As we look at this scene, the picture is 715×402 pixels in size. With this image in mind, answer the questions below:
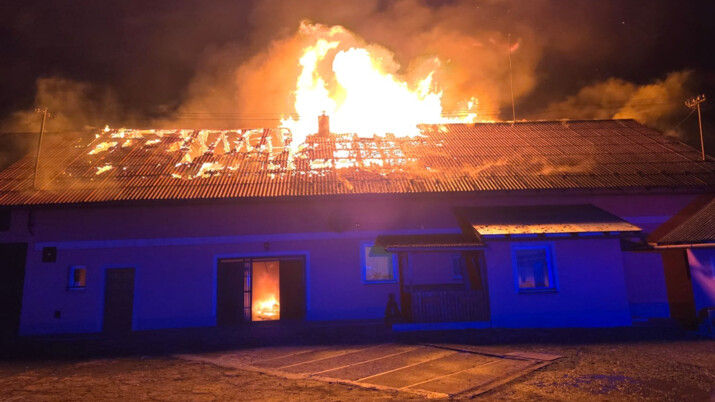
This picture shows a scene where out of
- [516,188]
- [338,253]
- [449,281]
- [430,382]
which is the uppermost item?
[516,188]

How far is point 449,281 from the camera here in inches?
520

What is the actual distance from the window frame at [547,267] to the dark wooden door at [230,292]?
8.59 metres

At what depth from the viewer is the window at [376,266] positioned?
13.2 m

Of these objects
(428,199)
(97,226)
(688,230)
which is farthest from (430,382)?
(97,226)

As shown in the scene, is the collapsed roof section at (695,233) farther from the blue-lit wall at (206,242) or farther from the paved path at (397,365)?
the paved path at (397,365)

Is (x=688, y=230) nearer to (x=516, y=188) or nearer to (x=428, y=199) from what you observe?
(x=516, y=188)

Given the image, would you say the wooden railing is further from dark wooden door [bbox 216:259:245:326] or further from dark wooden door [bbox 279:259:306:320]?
dark wooden door [bbox 216:259:245:326]

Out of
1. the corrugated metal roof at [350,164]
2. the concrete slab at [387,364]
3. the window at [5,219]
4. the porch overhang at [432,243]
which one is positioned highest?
the corrugated metal roof at [350,164]

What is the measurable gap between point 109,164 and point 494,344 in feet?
48.6

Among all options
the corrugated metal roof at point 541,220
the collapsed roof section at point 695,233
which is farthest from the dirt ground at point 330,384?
the corrugated metal roof at point 541,220

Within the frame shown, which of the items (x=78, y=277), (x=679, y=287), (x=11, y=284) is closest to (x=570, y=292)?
(x=679, y=287)

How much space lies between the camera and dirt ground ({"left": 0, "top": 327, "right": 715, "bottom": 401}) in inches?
235

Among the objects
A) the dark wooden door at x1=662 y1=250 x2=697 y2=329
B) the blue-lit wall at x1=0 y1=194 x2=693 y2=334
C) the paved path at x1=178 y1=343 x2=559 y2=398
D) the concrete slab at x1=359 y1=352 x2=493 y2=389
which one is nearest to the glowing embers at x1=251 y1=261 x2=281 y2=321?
the blue-lit wall at x1=0 y1=194 x2=693 y2=334

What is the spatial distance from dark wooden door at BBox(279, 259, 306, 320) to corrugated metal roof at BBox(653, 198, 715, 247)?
10.7m
